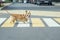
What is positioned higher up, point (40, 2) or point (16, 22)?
point (16, 22)

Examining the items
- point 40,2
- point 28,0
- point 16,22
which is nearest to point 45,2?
point 40,2

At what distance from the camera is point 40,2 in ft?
112

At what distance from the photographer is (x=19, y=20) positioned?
11.9 m
